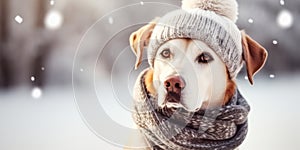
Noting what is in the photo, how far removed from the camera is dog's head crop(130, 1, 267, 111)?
1149 mm

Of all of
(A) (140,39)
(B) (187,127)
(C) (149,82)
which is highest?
(A) (140,39)

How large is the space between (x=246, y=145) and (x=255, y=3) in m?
0.35

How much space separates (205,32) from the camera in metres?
1.15

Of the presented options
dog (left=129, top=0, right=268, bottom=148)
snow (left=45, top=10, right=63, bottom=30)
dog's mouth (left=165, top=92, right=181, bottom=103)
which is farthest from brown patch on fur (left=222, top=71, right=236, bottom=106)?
snow (left=45, top=10, right=63, bottom=30)

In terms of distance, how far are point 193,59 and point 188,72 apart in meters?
0.03

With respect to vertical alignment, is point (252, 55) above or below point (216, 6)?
below

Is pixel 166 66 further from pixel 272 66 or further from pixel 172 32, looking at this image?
pixel 272 66

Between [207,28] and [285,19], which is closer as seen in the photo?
[207,28]

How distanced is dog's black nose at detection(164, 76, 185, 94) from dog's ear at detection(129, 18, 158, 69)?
4.2 inches

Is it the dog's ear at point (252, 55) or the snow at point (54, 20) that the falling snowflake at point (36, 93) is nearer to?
the snow at point (54, 20)

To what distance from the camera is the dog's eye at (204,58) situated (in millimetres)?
1154

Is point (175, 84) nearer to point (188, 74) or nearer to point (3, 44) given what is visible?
point (188, 74)

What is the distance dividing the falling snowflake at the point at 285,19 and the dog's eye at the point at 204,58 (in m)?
0.24

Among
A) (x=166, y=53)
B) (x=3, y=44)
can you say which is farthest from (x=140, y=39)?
(x=3, y=44)
